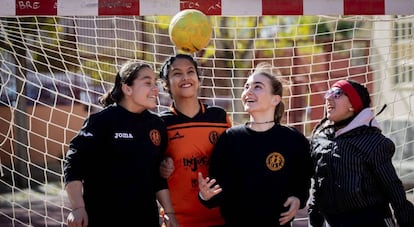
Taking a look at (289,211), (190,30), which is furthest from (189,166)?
(190,30)

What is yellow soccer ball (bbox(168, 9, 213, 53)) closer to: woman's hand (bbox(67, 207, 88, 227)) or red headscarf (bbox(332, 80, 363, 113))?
red headscarf (bbox(332, 80, 363, 113))

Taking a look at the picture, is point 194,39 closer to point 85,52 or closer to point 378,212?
point 378,212

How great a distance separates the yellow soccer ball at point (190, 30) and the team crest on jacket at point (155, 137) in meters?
0.64

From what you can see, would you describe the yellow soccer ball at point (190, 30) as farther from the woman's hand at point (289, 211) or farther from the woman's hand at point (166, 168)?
the woman's hand at point (289, 211)

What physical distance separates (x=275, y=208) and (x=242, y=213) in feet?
0.53

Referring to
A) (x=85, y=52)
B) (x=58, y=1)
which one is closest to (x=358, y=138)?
(x=58, y=1)

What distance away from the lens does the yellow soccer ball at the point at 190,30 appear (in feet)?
12.9

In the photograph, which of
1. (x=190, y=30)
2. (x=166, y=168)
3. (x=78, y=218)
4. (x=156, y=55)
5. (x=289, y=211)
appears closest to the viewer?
(x=78, y=218)

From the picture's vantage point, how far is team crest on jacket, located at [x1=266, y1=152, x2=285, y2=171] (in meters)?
3.48

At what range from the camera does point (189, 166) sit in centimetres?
369

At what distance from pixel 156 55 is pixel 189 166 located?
2.35 metres

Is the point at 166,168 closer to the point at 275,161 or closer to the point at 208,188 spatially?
the point at 208,188

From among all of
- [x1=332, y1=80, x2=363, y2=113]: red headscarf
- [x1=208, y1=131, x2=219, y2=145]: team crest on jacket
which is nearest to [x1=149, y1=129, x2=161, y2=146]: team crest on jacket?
[x1=208, y1=131, x2=219, y2=145]: team crest on jacket

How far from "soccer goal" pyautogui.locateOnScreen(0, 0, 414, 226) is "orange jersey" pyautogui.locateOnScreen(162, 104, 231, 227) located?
22.5 inches
